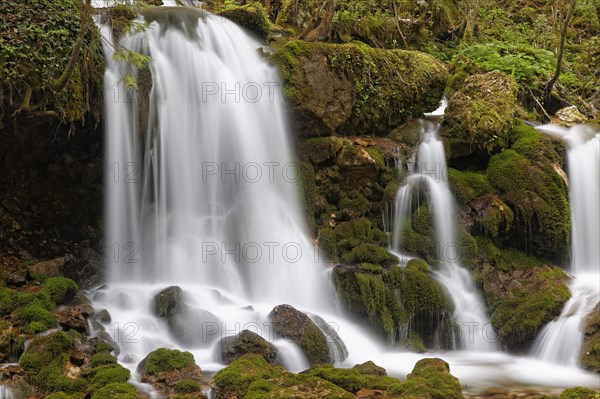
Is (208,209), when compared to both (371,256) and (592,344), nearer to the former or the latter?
(371,256)

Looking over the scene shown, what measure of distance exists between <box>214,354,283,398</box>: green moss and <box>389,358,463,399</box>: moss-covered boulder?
1307 millimetres

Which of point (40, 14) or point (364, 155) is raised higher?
point (40, 14)

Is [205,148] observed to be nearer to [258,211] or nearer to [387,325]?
[258,211]

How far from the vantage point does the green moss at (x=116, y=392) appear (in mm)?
5953

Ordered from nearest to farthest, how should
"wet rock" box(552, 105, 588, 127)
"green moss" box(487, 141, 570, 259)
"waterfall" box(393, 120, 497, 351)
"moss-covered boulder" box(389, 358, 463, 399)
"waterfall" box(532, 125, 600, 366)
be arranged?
"moss-covered boulder" box(389, 358, 463, 399)
"waterfall" box(532, 125, 600, 366)
"waterfall" box(393, 120, 497, 351)
"green moss" box(487, 141, 570, 259)
"wet rock" box(552, 105, 588, 127)

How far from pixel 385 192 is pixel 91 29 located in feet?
17.6

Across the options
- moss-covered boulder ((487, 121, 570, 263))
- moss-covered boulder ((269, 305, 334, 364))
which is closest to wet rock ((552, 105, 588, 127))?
moss-covered boulder ((487, 121, 570, 263))

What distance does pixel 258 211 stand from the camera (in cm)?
1091

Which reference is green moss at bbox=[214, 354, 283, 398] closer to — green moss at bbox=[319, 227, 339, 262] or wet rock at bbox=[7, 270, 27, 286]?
wet rock at bbox=[7, 270, 27, 286]

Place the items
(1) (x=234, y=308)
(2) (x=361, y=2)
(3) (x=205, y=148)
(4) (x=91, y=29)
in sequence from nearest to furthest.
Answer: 1. (1) (x=234, y=308)
2. (4) (x=91, y=29)
3. (3) (x=205, y=148)
4. (2) (x=361, y=2)

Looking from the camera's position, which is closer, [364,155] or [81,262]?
[81,262]

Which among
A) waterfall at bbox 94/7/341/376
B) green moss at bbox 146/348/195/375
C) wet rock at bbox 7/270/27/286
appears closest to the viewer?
green moss at bbox 146/348/195/375

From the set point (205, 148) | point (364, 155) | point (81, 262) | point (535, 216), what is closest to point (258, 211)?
point (205, 148)

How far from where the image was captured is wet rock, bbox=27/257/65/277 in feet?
Answer: 29.5
